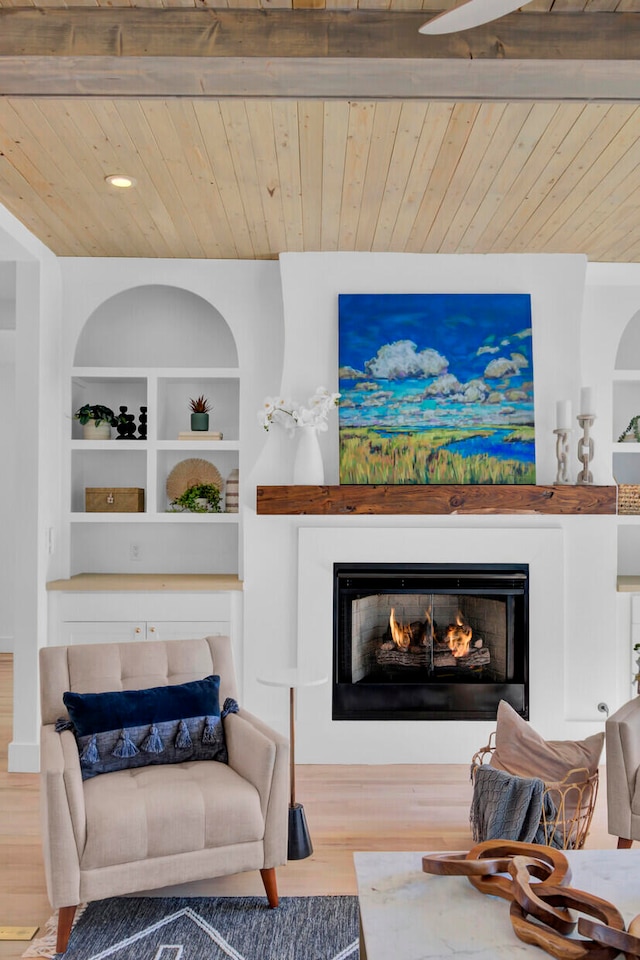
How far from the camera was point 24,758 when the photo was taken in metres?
3.88

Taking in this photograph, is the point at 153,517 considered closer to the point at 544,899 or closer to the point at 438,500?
the point at 438,500

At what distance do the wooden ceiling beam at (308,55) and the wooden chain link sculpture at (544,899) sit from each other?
1929mm

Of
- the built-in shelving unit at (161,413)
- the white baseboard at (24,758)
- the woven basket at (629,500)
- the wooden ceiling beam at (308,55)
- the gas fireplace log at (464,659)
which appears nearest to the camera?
the wooden ceiling beam at (308,55)

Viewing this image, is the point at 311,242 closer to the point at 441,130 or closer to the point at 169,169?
the point at 169,169

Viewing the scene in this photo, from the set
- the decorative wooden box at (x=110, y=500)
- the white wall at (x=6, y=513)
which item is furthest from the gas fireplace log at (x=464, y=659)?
the white wall at (x=6, y=513)

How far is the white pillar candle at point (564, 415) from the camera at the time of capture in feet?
13.2

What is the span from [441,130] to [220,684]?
216cm

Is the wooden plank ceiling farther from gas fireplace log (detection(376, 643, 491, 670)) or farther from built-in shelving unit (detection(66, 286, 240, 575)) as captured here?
gas fireplace log (detection(376, 643, 491, 670))

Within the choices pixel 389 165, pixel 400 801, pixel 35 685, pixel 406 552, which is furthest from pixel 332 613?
pixel 389 165

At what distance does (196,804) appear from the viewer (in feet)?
8.11

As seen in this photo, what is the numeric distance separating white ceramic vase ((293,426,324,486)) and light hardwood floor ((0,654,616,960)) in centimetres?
144

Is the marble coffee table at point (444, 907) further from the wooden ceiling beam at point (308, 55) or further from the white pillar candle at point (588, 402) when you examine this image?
the white pillar candle at point (588, 402)

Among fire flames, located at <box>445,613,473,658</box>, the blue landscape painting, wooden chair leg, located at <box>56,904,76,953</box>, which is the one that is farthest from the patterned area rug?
the blue landscape painting

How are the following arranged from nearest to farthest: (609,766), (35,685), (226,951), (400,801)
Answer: (226,951) < (609,766) < (400,801) < (35,685)
